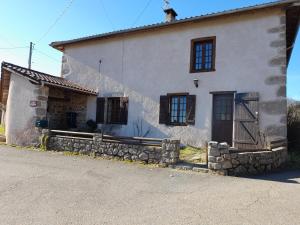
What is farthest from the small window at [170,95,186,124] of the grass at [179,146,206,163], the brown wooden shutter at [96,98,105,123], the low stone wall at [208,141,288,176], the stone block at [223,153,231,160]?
the stone block at [223,153,231,160]

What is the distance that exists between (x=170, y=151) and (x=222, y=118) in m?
3.82

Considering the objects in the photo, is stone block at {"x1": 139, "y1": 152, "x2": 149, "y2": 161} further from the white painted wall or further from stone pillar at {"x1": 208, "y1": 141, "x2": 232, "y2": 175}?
the white painted wall

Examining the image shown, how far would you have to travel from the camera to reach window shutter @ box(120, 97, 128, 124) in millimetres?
13403

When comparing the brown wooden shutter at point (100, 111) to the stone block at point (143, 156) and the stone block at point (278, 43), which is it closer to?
the stone block at point (143, 156)

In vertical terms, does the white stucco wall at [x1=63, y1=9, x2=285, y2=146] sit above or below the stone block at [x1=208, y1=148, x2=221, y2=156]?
above

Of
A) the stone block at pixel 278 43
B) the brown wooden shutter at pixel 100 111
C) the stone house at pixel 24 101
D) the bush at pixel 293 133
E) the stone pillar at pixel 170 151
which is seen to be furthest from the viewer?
the brown wooden shutter at pixel 100 111

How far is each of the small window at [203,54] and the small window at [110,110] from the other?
13.0 ft

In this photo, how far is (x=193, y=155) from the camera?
1005 cm

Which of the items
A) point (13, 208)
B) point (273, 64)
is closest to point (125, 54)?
point (273, 64)

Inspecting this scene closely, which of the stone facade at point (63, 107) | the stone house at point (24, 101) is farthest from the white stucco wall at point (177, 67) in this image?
the stone house at point (24, 101)

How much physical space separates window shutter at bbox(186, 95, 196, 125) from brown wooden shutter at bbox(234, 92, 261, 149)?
1.78 metres

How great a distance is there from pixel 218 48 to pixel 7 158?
8987 millimetres

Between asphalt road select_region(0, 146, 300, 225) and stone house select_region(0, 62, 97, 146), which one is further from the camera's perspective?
stone house select_region(0, 62, 97, 146)

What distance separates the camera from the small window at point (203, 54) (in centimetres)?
1162
